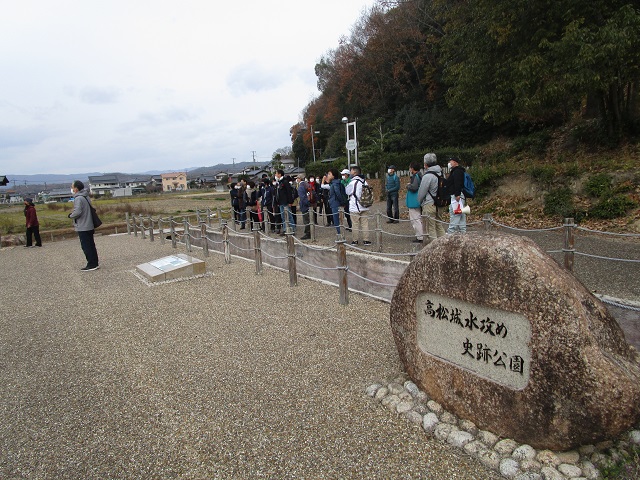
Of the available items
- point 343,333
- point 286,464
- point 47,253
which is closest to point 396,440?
point 286,464

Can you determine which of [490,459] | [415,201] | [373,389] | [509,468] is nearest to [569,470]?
[509,468]

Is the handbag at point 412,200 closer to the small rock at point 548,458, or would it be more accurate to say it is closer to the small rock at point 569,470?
the small rock at point 548,458

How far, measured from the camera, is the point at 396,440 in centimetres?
315

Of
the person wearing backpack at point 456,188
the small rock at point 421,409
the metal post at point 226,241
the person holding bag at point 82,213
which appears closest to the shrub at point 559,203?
the person wearing backpack at point 456,188

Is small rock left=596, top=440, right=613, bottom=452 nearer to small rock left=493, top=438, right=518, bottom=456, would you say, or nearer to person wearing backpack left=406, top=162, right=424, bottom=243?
small rock left=493, top=438, right=518, bottom=456

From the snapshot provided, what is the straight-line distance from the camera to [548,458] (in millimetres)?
2717

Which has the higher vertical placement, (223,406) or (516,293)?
(516,293)

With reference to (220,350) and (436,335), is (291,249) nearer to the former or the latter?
(220,350)

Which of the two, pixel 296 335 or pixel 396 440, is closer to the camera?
pixel 396 440

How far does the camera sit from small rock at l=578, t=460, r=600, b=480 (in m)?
2.56

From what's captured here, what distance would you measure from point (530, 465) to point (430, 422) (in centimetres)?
76

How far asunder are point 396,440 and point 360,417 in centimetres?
40

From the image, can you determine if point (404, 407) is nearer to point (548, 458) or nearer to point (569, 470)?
point (548, 458)

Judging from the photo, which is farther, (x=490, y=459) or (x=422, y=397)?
(x=422, y=397)
